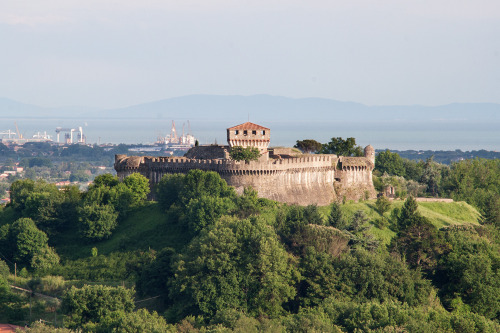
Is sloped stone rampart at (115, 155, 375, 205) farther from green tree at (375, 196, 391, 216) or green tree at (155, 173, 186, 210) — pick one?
green tree at (375, 196, 391, 216)

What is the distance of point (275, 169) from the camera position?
73.4m

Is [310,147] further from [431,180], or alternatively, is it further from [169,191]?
[169,191]

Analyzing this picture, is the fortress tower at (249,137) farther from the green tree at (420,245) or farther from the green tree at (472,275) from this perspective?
the green tree at (472,275)

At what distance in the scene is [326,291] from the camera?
56.0 meters

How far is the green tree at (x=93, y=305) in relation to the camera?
169 feet

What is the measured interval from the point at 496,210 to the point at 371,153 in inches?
504

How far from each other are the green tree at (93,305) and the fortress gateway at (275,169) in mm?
22092

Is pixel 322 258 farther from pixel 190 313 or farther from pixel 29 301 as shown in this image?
pixel 29 301

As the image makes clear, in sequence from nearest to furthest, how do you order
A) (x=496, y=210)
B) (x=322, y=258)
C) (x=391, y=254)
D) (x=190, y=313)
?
1. (x=190, y=313)
2. (x=322, y=258)
3. (x=391, y=254)
4. (x=496, y=210)

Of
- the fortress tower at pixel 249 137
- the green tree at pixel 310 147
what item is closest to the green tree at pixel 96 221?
the fortress tower at pixel 249 137

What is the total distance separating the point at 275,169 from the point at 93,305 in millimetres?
25493


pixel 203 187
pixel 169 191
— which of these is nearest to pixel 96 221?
pixel 169 191

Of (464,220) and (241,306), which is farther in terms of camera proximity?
(464,220)

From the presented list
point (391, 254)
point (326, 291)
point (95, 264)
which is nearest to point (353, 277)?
point (326, 291)
